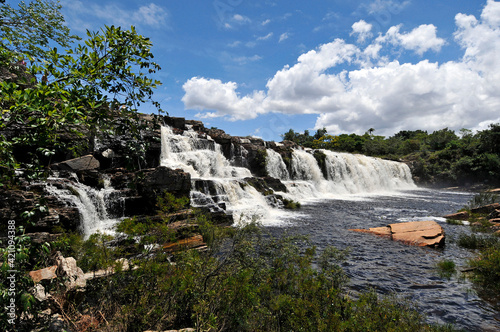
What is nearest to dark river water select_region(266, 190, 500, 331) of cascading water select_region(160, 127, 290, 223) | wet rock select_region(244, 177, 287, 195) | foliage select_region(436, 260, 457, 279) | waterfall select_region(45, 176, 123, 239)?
foliage select_region(436, 260, 457, 279)

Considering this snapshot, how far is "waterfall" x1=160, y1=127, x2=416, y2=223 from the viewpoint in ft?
53.2

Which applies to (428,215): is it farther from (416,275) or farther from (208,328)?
(208,328)

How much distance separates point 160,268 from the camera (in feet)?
12.6

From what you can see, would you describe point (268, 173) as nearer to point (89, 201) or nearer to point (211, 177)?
point (211, 177)

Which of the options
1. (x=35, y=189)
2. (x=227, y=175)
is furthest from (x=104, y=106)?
(x=227, y=175)

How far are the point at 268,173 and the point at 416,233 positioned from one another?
1796 cm

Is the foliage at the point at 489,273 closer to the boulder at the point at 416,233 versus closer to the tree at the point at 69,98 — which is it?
the boulder at the point at 416,233

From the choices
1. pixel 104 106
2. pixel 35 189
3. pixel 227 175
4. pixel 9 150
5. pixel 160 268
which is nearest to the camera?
pixel 9 150

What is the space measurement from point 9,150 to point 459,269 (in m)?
11.1

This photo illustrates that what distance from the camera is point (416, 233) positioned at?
10.9 metres

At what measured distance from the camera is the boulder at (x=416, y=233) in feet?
33.1

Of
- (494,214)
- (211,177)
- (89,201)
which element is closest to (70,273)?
(89,201)

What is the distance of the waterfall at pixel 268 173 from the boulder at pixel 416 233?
6.35 metres

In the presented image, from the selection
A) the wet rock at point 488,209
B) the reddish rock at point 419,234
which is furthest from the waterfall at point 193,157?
the wet rock at point 488,209
